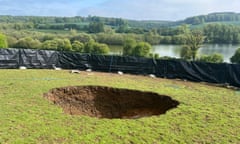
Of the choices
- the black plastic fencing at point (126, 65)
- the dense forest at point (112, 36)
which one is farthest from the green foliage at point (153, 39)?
the black plastic fencing at point (126, 65)

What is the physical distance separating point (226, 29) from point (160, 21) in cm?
5313

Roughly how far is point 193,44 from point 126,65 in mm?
20450

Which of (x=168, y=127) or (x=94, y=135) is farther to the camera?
(x=168, y=127)

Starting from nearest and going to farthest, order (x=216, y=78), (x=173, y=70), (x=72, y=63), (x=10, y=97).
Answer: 1. (x=10, y=97)
2. (x=216, y=78)
3. (x=173, y=70)
4. (x=72, y=63)

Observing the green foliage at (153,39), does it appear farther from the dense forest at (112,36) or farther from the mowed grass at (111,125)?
the mowed grass at (111,125)

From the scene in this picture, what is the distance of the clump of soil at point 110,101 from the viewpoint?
891 centimetres

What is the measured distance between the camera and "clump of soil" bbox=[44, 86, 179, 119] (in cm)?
891

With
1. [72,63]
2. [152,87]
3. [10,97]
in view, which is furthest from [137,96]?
[72,63]

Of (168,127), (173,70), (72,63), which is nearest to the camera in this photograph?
(168,127)

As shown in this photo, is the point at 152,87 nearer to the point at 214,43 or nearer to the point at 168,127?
the point at 168,127

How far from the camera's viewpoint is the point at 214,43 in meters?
44.2

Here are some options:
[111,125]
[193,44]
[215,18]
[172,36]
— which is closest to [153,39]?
[172,36]

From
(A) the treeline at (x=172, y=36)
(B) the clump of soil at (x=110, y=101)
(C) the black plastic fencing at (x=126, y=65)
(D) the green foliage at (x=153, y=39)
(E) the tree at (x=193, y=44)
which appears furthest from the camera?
(D) the green foliage at (x=153, y=39)

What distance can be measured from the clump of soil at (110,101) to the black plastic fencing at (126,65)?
4574 mm
